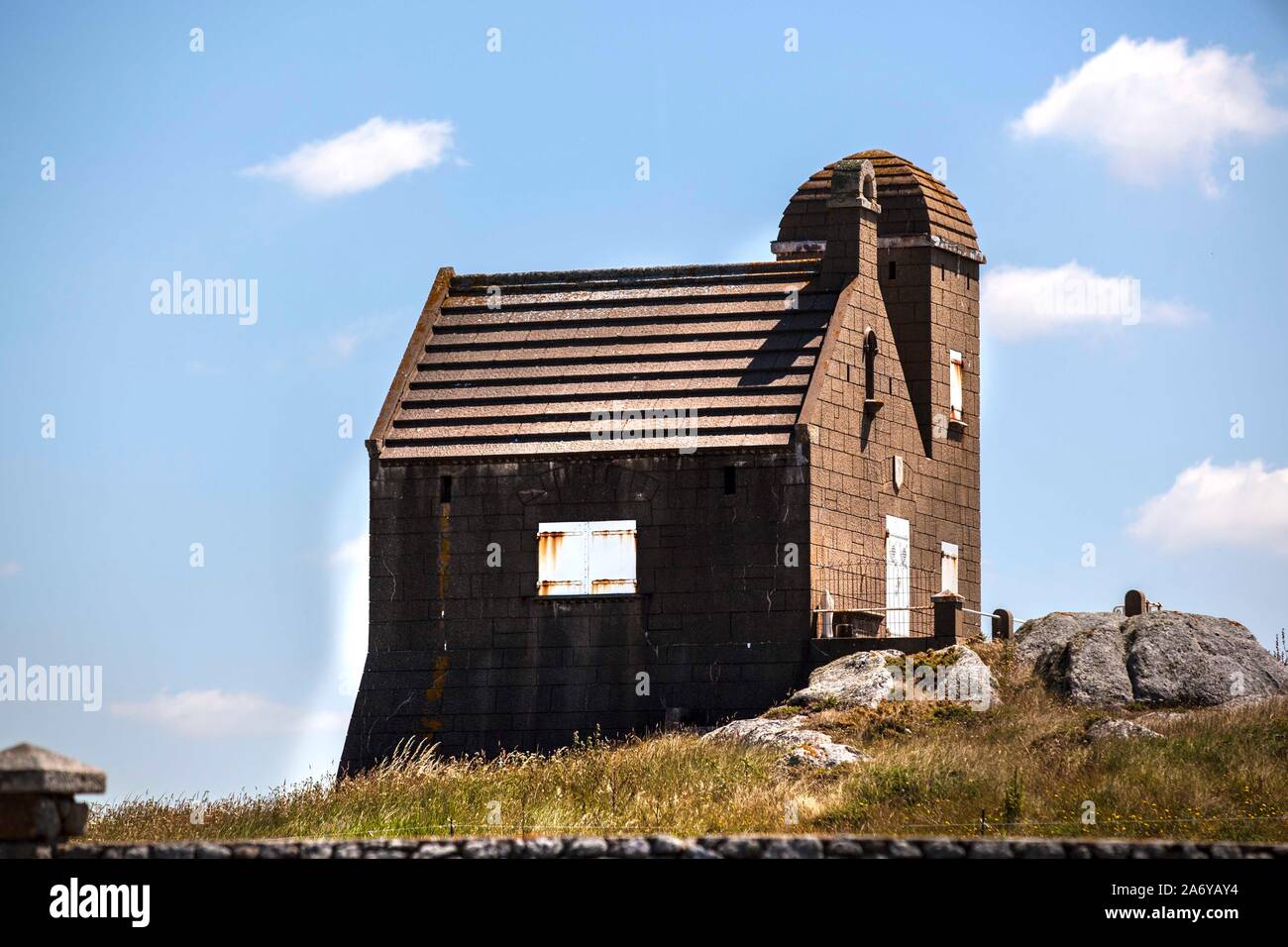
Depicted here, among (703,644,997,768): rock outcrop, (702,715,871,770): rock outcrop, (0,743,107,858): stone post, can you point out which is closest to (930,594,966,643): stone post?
(703,644,997,768): rock outcrop

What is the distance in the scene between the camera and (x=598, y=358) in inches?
1542

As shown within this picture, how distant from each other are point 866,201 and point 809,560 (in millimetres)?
7412

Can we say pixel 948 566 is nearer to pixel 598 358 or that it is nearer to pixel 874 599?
pixel 874 599

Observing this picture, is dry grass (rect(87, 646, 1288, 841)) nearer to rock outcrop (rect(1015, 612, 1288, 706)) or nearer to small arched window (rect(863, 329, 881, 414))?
rock outcrop (rect(1015, 612, 1288, 706))

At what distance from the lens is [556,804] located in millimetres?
29422

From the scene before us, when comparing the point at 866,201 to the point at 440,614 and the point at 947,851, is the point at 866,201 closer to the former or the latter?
the point at 440,614

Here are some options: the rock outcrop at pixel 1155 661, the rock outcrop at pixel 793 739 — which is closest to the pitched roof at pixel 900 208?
the rock outcrop at pixel 1155 661

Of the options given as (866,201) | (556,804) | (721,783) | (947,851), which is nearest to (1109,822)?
(721,783)

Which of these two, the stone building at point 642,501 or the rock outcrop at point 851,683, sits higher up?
the stone building at point 642,501

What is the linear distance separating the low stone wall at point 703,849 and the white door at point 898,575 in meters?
20.2

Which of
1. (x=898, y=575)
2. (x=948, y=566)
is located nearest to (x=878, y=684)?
(x=898, y=575)

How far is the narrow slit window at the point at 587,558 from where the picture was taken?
3697 cm

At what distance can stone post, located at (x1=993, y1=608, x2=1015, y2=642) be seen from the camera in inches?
1432

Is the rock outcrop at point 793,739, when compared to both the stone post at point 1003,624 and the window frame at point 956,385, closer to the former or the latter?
the stone post at point 1003,624
